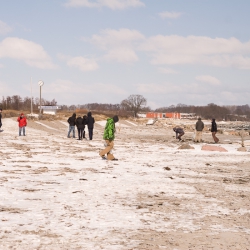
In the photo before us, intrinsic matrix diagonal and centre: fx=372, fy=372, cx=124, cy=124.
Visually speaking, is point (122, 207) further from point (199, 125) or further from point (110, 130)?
point (199, 125)

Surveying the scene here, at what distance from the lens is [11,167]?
37.1 ft

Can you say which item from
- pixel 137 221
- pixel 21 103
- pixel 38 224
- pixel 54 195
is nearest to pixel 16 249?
pixel 38 224

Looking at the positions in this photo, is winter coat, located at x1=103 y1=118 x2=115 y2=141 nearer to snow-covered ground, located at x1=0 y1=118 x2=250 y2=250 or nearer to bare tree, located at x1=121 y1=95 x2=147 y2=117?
snow-covered ground, located at x1=0 y1=118 x2=250 y2=250

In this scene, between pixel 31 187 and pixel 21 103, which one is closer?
pixel 31 187

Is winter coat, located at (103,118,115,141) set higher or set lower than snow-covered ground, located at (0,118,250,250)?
higher

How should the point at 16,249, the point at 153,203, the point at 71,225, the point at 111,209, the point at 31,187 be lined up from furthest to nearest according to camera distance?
the point at 31,187
the point at 153,203
the point at 111,209
the point at 71,225
the point at 16,249

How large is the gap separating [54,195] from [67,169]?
3.78 metres

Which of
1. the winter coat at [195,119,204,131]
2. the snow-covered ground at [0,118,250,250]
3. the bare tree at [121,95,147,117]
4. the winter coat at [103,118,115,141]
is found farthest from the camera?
the bare tree at [121,95,147,117]

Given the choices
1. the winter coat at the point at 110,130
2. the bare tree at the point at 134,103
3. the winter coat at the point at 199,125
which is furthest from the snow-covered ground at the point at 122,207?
the bare tree at the point at 134,103

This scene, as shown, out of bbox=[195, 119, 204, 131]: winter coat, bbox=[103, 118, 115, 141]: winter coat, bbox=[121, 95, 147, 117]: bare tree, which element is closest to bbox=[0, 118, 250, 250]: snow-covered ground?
bbox=[103, 118, 115, 141]: winter coat

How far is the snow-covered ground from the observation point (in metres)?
4.91

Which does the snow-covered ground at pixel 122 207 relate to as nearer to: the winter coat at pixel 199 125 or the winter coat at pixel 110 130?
the winter coat at pixel 110 130

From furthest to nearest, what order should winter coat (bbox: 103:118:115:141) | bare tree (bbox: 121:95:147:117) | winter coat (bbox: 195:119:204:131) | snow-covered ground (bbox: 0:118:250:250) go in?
bare tree (bbox: 121:95:147:117) < winter coat (bbox: 195:119:204:131) < winter coat (bbox: 103:118:115:141) < snow-covered ground (bbox: 0:118:250:250)

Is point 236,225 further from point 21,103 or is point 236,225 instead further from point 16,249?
point 21,103
